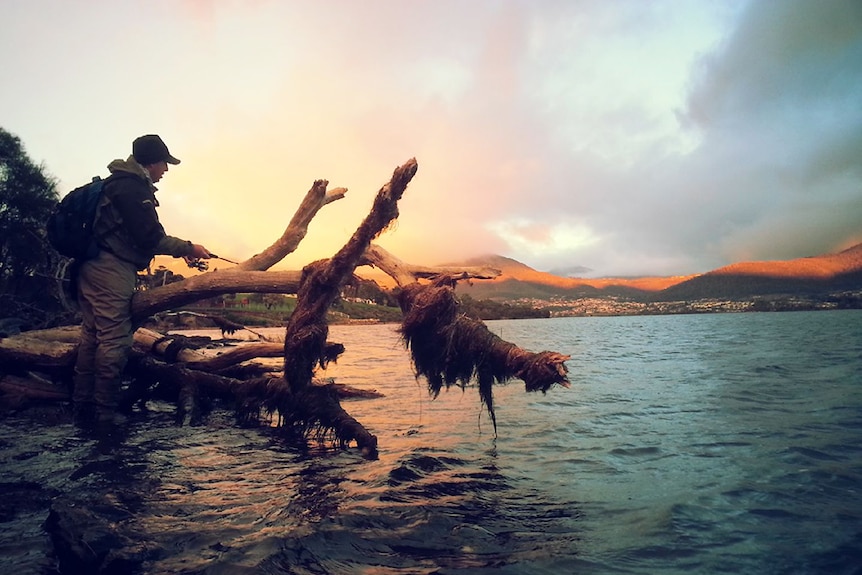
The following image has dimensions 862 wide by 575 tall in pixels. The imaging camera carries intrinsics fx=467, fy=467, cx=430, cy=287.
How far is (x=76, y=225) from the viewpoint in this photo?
6656 millimetres

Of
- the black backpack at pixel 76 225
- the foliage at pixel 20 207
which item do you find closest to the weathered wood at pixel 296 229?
the black backpack at pixel 76 225

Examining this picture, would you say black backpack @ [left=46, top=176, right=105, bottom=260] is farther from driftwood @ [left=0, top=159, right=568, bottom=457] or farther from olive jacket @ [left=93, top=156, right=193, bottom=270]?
driftwood @ [left=0, top=159, right=568, bottom=457]

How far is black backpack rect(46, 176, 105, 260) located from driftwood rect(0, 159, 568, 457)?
1087 millimetres

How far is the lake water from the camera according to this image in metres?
3.66

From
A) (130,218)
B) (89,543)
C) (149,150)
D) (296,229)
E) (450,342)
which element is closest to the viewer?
(89,543)

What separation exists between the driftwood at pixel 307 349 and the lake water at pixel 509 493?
0.58 meters

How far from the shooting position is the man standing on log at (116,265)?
6891 mm

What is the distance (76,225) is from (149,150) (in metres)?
1.55

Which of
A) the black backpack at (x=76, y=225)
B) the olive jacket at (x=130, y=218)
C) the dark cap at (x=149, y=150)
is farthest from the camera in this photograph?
the dark cap at (x=149, y=150)

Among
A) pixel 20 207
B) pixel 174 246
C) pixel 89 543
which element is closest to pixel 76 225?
pixel 174 246

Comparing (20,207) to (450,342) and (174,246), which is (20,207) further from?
(450,342)

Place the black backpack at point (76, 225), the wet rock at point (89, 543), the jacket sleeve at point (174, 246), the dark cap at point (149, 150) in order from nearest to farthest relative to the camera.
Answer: the wet rock at point (89, 543) → the black backpack at point (76, 225) → the jacket sleeve at point (174, 246) → the dark cap at point (149, 150)

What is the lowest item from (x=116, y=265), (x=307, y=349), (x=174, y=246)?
(x=307, y=349)

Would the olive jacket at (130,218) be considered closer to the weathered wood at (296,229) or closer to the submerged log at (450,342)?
A: the weathered wood at (296,229)
